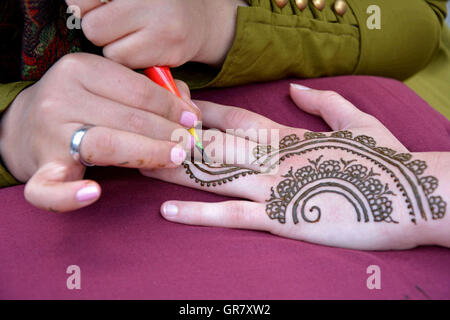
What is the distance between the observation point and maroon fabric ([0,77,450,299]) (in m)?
0.56

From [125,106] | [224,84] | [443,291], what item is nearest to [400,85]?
[224,84]

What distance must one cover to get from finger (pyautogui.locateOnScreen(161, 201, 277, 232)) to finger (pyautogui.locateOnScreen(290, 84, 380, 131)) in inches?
10.7

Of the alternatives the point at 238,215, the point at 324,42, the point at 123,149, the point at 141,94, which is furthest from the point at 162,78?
the point at 324,42

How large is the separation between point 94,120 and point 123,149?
0.24ft

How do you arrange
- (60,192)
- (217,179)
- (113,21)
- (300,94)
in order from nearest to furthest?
(60,192)
(113,21)
(217,179)
(300,94)

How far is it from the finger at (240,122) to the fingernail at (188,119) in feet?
0.42

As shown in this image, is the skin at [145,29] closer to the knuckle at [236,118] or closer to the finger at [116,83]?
the finger at [116,83]

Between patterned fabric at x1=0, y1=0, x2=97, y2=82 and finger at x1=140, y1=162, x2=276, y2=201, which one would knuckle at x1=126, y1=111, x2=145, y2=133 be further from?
patterned fabric at x1=0, y1=0, x2=97, y2=82

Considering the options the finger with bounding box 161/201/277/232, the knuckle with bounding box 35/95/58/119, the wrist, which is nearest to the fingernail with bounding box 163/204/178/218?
the finger with bounding box 161/201/277/232

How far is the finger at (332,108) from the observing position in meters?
0.80

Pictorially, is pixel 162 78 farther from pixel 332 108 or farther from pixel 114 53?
pixel 332 108

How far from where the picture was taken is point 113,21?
0.63 meters

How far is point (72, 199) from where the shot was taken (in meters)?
0.53

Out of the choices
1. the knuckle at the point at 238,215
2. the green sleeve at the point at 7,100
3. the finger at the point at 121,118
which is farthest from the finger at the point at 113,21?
the knuckle at the point at 238,215
